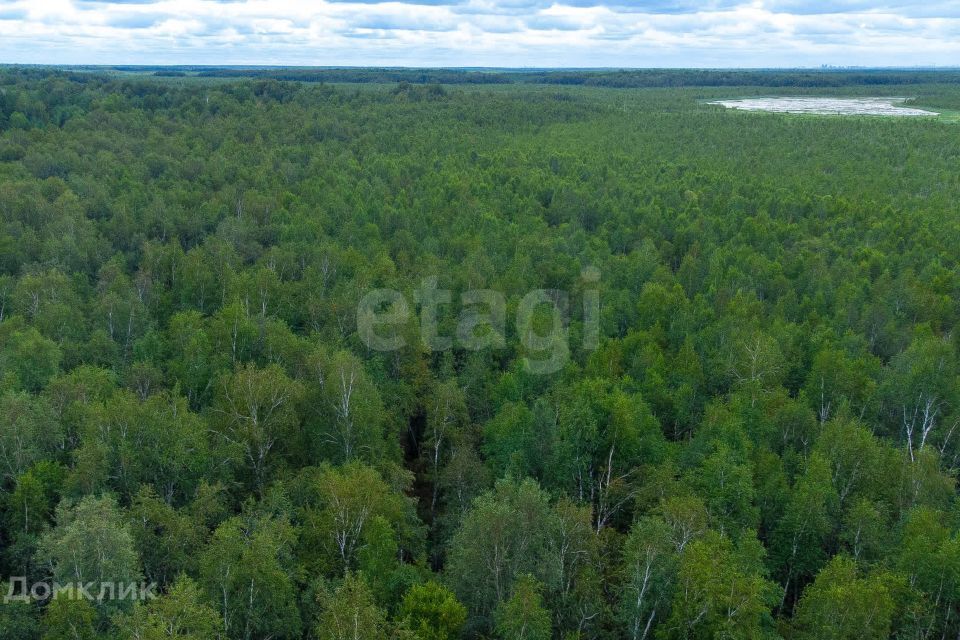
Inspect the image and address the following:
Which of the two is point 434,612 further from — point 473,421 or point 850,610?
point 473,421

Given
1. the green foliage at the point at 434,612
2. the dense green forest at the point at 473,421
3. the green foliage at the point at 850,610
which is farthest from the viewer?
the dense green forest at the point at 473,421

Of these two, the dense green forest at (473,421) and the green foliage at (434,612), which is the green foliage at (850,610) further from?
the green foliage at (434,612)

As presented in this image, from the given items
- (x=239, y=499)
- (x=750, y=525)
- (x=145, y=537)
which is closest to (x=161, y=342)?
(x=239, y=499)

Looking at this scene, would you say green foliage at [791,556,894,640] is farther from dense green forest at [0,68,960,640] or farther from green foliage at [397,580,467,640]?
green foliage at [397,580,467,640]

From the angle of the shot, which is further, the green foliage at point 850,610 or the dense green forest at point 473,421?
the dense green forest at point 473,421

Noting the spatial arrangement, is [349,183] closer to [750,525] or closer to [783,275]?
[783,275]

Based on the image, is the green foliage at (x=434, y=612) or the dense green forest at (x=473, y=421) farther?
the dense green forest at (x=473, y=421)

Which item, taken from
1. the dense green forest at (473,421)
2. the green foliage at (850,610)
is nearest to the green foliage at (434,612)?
the dense green forest at (473,421)

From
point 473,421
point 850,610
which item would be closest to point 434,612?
point 850,610

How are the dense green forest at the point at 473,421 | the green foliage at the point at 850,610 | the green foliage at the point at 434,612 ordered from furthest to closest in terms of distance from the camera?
1. the dense green forest at the point at 473,421
2. the green foliage at the point at 434,612
3. the green foliage at the point at 850,610
